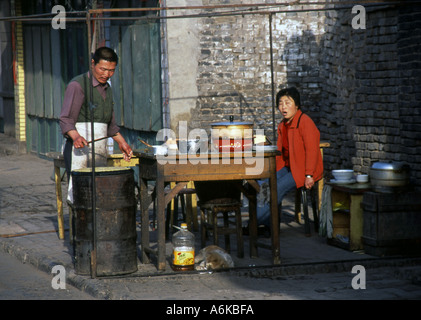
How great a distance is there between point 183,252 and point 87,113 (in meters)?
1.87

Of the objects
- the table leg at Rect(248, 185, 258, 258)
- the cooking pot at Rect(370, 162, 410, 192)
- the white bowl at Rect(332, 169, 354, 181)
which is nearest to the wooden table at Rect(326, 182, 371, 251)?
the white bowl at Rect(332, 169, 354, 181)

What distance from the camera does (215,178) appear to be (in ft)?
25.4

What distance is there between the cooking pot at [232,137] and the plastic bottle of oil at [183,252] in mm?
881

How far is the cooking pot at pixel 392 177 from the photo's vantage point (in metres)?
8.25

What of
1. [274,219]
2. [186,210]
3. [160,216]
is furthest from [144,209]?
[186,210]

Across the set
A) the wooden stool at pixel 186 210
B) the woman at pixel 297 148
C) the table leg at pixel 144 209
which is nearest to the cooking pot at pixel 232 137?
the table leg at pixel 144 209

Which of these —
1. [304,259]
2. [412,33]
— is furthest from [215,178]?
[412,33]

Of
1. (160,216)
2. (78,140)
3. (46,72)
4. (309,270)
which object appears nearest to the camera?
(160,216)

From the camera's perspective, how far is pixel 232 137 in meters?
7.89

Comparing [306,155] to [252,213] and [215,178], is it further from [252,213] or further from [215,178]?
[215,178]

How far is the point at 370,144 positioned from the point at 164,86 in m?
3.45

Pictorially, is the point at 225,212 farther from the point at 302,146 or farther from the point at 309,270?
the point at 302,146

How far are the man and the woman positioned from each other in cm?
185
